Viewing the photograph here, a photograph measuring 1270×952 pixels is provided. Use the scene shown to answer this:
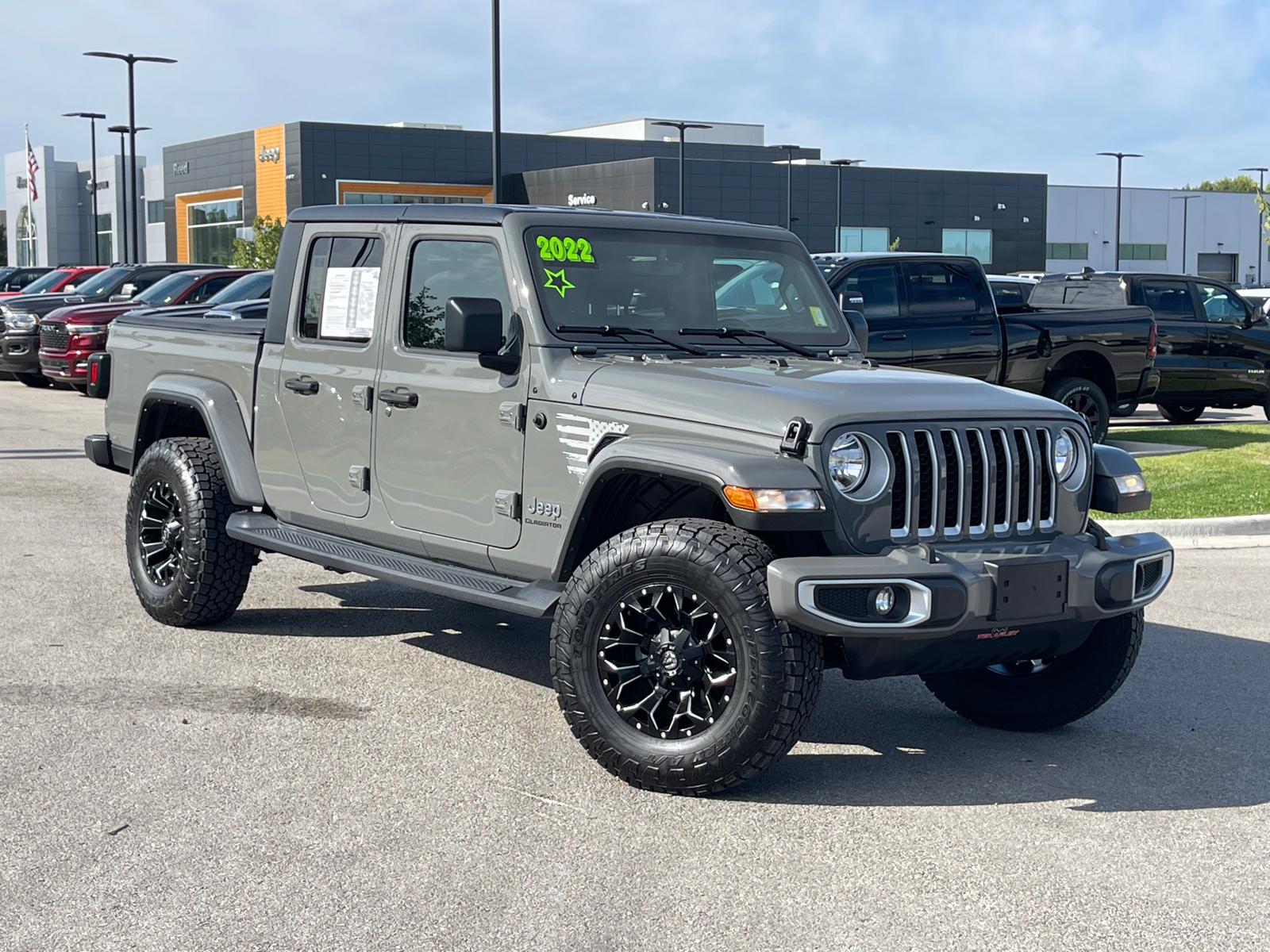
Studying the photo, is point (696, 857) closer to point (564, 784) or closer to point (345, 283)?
point (564, 784)

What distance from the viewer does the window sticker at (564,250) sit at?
6.00 m

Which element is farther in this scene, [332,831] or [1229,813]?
[1229,813]

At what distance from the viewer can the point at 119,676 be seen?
21.3ft

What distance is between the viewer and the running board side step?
5.52 m

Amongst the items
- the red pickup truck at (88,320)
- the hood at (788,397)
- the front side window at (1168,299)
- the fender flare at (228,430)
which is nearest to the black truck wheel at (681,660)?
the hood at (788,397)

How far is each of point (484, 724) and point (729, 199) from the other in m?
74.0

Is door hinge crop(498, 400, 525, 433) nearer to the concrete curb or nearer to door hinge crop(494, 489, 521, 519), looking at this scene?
door hinge crop(494, 489, 521, 519)

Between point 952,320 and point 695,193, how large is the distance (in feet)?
208

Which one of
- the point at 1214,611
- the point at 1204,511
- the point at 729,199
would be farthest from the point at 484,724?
the point at 729,199

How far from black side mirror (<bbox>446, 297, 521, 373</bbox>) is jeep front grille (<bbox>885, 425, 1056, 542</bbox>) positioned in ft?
5.07

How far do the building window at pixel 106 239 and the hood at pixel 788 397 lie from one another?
101m

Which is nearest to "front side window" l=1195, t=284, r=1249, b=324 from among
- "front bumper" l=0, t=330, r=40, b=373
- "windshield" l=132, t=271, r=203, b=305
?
"windshield" l=132, t=271, r=203, b=305

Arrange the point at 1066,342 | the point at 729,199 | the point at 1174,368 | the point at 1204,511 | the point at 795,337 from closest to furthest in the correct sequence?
1. the point at 795,337
2. the point at 1204,511
3. the point at 1066,342
4. the point at 1174,368
5. the point at 729,199

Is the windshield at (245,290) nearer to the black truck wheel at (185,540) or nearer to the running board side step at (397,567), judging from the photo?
the black truck wheel at (185,540)
